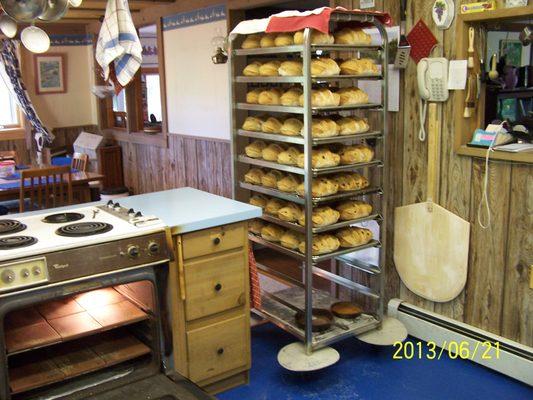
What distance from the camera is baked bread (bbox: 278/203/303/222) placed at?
3.25 metres

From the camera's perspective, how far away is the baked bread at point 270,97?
3295 mm

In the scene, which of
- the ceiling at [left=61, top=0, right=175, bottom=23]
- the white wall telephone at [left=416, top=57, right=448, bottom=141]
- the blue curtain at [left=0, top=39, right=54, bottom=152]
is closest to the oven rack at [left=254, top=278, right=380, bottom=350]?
the white wall telephone at [left=416, top=57, right=448, bottom=141]

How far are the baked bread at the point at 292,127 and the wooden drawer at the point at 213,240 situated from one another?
61cm

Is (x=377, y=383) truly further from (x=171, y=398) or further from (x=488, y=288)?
(x=171, y=398)

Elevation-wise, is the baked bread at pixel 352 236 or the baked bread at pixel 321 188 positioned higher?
the baked bread at pixel 321 188

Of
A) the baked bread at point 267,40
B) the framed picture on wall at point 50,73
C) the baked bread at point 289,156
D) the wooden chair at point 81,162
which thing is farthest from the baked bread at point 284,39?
the framed picture on wall at point 50,73

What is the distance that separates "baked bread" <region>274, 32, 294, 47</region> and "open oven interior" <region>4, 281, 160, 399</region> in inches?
56.1

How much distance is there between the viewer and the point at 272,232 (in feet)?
11.2

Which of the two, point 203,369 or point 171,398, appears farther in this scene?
point 203,369

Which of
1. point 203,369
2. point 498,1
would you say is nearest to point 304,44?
point 498,1

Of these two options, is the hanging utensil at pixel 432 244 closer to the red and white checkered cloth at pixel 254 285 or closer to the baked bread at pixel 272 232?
the baked bread at pixel 272 232

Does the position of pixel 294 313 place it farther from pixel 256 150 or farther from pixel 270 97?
pixel 270 97

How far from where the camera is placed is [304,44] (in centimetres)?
286

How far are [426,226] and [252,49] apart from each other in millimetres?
1420
